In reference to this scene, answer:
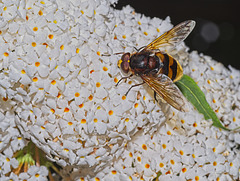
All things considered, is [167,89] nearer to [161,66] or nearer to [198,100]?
[161,66]

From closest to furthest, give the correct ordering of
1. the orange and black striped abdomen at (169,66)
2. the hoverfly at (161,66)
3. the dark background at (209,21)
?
1. the hoverfly at (161,66)
2. the orange and black striped abdomen at (169,66)
3. the dark background at (209,21)

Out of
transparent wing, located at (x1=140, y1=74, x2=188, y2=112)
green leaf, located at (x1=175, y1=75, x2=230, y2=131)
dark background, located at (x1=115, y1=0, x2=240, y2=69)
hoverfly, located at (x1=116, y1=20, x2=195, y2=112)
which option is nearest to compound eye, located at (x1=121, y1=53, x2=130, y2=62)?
hoverfly, located at (x1=116, y1=20, x2=195, y2=112)

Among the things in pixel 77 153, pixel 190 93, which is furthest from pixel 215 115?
pixel 77 153

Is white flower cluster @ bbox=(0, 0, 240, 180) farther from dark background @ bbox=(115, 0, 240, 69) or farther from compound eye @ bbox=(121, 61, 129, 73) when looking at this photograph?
dark background @ bbox=(115, 0, 240, 69)

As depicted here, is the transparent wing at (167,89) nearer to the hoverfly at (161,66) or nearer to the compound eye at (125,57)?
the hoverfly at (161,66)

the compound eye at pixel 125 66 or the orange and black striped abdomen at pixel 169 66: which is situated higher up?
the compound eye at pixel 125 66

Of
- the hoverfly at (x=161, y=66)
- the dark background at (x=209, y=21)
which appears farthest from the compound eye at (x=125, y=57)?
the dark background at (x=209, y=21)

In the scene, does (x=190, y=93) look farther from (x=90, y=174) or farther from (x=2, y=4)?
(x=2, y=4)
